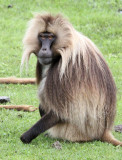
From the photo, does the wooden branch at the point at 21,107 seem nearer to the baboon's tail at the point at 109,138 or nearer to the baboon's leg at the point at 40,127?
the baboon's leg at the point at 40,127

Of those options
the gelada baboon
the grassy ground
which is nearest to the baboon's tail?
the gelada baboon

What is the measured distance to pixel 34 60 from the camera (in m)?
11.6

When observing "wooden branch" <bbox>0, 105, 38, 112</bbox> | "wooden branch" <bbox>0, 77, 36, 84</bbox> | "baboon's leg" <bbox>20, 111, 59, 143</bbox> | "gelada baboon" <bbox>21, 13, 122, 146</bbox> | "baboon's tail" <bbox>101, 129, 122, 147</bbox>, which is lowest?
"wooden branch" <bbox>0, 77, 36, 84</bbox>

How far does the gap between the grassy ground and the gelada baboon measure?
208mm

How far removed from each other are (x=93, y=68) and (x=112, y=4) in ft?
31.4

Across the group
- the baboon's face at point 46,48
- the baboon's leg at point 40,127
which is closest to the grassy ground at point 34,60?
the baboon's leg at point 40,127

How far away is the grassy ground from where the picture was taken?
5.84 metres

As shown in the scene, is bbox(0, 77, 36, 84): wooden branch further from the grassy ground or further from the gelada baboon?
the gelada baboon

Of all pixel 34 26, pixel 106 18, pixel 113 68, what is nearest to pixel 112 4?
pixel 106 18

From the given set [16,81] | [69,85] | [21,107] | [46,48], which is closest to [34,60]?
[16,81]

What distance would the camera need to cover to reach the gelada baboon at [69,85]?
6070 mm

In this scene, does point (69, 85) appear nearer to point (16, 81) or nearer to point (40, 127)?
point (40, 127)

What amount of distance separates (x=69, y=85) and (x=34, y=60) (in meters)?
5.63

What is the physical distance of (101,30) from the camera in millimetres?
13773
